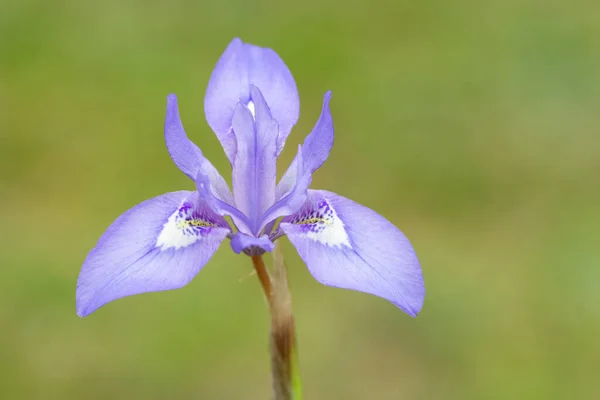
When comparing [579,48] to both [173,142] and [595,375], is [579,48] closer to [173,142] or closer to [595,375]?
[595,375]

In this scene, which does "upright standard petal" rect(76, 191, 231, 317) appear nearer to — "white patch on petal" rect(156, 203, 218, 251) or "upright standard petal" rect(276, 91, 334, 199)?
"white patch on petal" rect(156, 203, 218, 251)

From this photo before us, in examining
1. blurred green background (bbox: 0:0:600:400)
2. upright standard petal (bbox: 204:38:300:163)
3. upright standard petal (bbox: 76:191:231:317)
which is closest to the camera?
upright standard petal (bbox: 76:191:231:317)

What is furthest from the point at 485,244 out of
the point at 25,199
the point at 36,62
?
the point at 36,62

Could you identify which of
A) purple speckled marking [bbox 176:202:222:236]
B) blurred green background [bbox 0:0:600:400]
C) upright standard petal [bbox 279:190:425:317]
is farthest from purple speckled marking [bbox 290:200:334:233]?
blurred green background [bbox 0:0:600:400]

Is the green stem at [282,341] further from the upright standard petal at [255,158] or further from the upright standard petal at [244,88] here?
the upright standard petal at [244,88]

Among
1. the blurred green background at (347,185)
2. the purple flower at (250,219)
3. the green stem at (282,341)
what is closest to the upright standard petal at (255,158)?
the purple flower at (250,219)

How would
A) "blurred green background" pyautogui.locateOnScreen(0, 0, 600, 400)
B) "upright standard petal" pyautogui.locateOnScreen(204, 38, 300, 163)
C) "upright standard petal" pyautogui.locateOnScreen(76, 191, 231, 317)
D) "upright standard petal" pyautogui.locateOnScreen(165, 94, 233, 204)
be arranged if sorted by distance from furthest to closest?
"blurred green background" pyautogui.locateOnScreen(0, 0, 600, 400) < "upright standard petal" pyautogui.locateOnScreen(204, 38, 300, 163) < "upright standard petal" pyautogui.locateOnScreen(165, 94, 233, 204) < "upright standard petal" pyautogui.locateOnScreen(76, 191, 231, 317)

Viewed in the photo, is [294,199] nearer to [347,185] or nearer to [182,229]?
[182,229]
